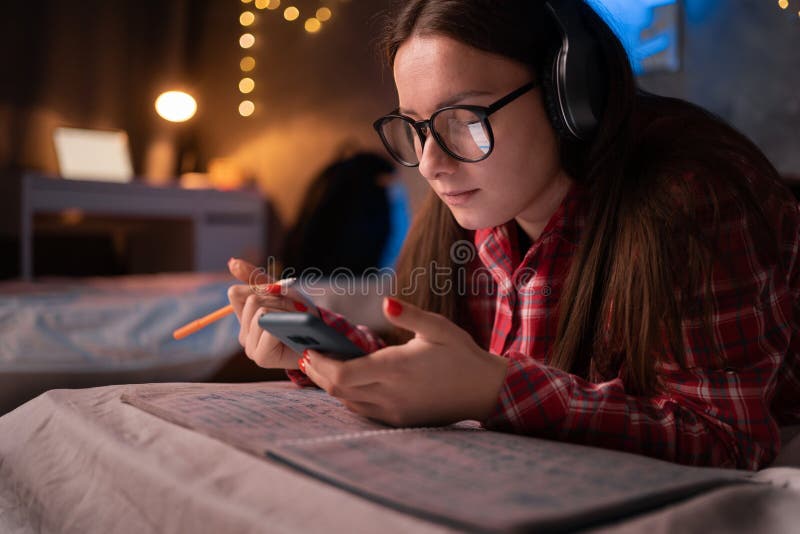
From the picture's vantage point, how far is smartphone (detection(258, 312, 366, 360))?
537 millimetres

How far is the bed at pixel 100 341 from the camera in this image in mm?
1347

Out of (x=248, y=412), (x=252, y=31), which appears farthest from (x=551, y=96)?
(x=252, y=31)

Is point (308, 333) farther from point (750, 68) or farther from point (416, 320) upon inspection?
point (750, 68)

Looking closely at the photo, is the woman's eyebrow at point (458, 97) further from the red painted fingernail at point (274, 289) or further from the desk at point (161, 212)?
the desk at point (161, 212)

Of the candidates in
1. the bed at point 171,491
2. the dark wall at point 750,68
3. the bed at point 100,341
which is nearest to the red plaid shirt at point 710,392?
the bed at point 171,491

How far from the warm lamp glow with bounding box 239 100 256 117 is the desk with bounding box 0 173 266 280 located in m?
0.49

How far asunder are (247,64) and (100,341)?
2534mm

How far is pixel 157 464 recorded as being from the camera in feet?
1.55

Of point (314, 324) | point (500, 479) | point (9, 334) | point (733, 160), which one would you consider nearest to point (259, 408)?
point (314, 324)

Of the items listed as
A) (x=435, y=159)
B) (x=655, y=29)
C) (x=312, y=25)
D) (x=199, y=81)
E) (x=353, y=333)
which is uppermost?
(x=312, y=25)

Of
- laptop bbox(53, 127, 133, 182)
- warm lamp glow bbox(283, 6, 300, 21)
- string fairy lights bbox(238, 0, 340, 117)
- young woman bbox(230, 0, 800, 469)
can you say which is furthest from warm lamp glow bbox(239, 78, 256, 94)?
young woman bbox(230, 0, 800, 469)

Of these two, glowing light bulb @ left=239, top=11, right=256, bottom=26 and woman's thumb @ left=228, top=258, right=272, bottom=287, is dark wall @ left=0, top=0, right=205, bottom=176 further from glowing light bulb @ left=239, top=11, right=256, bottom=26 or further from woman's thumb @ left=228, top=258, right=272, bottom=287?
woman's thumb @ left=228, top=258, right=272, bottom=287

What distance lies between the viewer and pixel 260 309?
2.49ft

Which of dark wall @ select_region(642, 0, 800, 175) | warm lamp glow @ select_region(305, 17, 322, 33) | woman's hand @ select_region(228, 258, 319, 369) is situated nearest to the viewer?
woman's hand @ select_region(228, 258, 319, 369)
